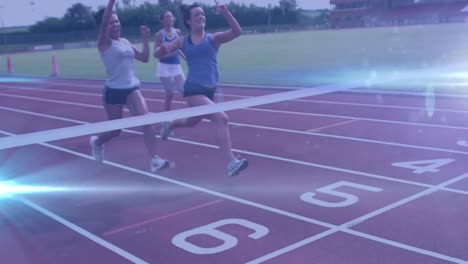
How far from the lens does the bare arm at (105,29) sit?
20.6ft

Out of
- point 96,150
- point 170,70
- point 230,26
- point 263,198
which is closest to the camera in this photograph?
point 263,198

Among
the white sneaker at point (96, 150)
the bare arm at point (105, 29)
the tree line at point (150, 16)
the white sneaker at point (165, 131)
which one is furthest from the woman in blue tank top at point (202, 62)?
the tree line at point (150, 16)

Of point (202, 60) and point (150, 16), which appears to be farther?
point (150, 16)

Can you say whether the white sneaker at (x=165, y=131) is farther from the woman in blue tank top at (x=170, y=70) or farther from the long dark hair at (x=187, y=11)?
the long dark hair at (x=187, y=11)

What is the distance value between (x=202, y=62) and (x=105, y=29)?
118cm

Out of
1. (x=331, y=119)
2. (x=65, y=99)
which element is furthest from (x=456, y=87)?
(x=65, y=99)

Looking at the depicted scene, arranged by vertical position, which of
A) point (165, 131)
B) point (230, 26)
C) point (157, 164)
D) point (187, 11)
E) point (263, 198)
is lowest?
point (263, 198)

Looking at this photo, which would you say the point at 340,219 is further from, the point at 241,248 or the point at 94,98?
the point at 94,98

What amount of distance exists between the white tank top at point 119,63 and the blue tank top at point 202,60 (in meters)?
0.72

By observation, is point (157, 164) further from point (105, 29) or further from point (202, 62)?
point (105, 29)

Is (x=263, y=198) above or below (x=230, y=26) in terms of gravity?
below

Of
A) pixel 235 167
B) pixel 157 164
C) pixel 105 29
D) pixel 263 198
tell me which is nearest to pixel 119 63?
pixel 105 29

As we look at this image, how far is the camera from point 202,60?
21.9ft

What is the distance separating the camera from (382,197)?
577cm
